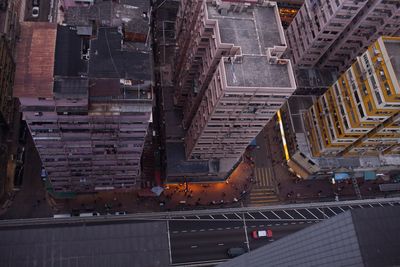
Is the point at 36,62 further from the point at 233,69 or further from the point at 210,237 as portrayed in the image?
the point at 210,237

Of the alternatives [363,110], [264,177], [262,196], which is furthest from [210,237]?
[363,110]

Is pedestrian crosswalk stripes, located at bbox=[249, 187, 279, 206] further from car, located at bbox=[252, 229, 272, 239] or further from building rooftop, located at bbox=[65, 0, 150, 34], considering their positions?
building rooftop, located at bbox=[65, 0, 150, 34]

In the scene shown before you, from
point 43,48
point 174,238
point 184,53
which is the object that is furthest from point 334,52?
point 43,48

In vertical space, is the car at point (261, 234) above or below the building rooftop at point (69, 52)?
below

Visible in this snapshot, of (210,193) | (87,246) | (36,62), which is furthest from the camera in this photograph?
(210,193)

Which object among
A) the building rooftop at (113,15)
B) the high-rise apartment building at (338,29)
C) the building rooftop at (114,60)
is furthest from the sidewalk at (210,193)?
the building rooftop at (113,15)

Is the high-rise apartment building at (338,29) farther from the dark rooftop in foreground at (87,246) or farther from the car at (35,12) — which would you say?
the car at (35,12)
